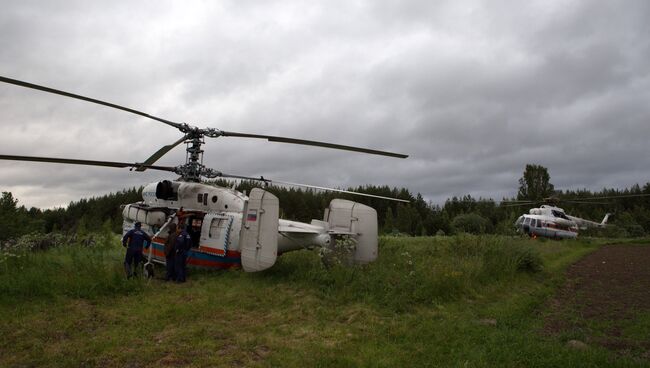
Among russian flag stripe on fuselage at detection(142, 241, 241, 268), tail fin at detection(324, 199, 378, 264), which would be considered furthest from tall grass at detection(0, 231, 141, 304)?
tail fin at detection(324, 199, 378, 264)

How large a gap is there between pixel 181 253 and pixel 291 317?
479 cm

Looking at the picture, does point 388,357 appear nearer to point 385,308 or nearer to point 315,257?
point 385,308

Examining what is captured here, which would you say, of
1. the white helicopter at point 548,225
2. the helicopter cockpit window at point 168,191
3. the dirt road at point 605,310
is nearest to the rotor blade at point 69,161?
the helicopter cockpit window at point 168,191

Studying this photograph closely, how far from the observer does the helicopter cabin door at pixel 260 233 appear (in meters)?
10.2

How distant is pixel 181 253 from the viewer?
1127 centimetres

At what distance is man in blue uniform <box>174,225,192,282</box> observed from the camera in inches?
440

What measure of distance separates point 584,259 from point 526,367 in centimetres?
1743

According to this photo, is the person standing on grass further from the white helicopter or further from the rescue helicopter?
the white helicopter

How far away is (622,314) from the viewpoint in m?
8.34

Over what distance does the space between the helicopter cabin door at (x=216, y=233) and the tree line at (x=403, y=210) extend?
2977cm

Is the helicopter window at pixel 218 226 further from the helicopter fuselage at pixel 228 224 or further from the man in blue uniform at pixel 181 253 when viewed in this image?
the man in blue uniform at pixel 181 253

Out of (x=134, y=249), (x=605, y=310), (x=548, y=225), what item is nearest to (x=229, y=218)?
(x=134, y=249)

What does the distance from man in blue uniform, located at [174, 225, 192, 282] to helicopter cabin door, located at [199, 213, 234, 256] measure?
27.9 inches

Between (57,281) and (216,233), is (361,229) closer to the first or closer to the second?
(216,233)
